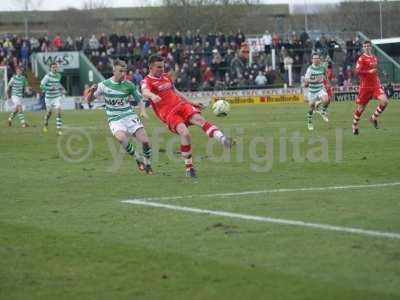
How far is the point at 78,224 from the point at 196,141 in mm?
13389

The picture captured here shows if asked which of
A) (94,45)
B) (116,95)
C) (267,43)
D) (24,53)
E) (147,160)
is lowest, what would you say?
(147,160)

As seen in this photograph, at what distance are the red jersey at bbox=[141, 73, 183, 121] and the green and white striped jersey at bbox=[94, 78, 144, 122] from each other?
3.24ft

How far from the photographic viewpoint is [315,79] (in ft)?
98.9

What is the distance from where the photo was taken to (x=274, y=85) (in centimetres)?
5316

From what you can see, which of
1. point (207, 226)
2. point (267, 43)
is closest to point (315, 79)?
point (207, 226)

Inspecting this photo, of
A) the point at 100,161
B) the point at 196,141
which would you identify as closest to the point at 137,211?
the point at 100,161

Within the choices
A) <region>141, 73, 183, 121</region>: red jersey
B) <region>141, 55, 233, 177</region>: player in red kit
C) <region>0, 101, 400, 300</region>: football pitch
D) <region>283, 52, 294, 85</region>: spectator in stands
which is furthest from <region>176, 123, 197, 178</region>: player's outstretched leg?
<region>283, 52, 294, 85</region>: spectator in stands

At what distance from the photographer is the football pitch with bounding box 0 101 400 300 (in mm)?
7836

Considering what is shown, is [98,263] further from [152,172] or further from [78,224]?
[152,172]

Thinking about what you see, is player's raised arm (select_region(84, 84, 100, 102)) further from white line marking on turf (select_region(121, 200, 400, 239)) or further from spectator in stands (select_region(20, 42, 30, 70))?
spectator in stands (select_region(20, 42, 30, 70))

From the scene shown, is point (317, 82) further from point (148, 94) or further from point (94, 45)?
point (94, 45)

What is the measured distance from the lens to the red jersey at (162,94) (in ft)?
53.2

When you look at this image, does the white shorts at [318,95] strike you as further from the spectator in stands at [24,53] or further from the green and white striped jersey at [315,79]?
the spectator in stands at [24,53]

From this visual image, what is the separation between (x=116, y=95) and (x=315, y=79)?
14.0 metres
